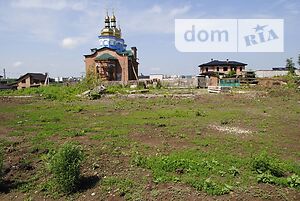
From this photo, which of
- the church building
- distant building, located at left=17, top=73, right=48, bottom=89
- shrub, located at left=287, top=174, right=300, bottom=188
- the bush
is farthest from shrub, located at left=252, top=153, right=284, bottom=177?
distant building, located at left=17, top=73, right=48, bottom=89

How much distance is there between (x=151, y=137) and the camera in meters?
9.26

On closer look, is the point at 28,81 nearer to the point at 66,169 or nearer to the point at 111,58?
the point at 111,58

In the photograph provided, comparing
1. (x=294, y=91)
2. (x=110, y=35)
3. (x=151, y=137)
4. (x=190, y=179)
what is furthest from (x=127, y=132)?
(x=110, y=35)

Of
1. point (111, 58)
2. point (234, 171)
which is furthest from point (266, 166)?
point (111, 58)

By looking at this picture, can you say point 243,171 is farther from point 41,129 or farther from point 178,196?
point 41,129

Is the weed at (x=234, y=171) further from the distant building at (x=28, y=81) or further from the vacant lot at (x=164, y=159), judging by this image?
the distant building at (x=28, y=81)

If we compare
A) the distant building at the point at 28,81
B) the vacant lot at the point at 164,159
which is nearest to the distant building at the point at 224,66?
the distant building at the point at 28,81

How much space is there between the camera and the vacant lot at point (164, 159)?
17.6 ft

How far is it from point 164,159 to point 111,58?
40498mm

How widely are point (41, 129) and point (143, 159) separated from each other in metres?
5.65

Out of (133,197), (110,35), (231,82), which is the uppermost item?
(110,35)

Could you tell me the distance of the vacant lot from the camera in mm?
5371

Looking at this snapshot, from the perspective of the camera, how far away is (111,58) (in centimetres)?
4588

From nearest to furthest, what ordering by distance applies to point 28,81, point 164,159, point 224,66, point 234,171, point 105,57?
point 234,171, point 164,159, point 105,57, point 28,81, point 224,66
